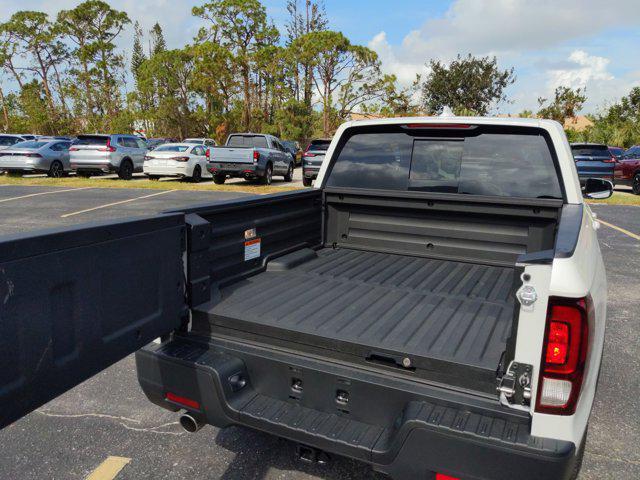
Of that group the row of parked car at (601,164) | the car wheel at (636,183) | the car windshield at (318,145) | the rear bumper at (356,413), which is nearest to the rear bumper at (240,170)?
the car windshield at (318,145)

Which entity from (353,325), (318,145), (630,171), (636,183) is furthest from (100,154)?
(636,183)

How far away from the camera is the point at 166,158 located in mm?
19078

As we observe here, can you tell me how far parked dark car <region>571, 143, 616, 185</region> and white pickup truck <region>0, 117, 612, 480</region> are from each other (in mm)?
16368

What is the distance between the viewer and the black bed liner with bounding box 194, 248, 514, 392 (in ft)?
6.72

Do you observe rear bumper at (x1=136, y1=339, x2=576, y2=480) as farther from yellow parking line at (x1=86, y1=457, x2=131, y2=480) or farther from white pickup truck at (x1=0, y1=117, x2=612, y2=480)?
yellow parking line at (x1=86, y1=457, x2=131, y2=480)

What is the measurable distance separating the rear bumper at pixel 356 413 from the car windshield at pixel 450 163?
2.05m

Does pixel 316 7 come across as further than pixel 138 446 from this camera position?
Yes

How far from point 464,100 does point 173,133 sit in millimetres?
25768

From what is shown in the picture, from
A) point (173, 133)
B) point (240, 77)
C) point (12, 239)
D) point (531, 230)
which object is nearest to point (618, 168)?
point (531, 230)

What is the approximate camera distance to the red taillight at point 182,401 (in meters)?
2.27

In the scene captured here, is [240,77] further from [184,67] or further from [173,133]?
[173,133]

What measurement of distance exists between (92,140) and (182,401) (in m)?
19.8

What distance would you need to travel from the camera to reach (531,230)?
11.4 feet

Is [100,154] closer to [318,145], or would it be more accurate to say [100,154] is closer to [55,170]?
[55,170]
